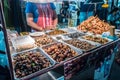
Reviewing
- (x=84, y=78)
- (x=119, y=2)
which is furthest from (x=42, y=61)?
(x=119, y=2)

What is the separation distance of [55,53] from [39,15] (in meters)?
1.29

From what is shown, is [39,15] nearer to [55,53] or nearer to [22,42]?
[22,42]

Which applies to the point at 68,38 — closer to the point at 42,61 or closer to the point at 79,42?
the point at 79,42

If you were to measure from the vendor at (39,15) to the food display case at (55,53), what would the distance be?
18.1 inches

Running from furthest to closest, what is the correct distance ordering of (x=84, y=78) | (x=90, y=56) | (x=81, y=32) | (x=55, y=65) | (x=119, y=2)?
(x=119, y=2), (x=84, y=78), (x=81, y=32), (x=90, y=56), (x=55, y=65)

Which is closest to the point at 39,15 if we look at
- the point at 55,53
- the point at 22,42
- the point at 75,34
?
the point at 75,34

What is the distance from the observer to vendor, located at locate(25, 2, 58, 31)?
8.34ft

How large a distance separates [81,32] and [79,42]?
48 centimetres

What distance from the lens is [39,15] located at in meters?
2.62

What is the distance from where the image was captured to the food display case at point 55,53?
126 centimetres

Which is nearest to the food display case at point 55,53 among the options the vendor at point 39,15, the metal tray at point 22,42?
the metal tray at point 22,42

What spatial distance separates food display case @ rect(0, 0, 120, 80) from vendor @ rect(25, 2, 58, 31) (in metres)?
0.46

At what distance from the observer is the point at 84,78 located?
2625 millimetres

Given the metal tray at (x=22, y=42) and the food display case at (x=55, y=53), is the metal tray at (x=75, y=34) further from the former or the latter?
the metal tray at (x=22, y=42)
